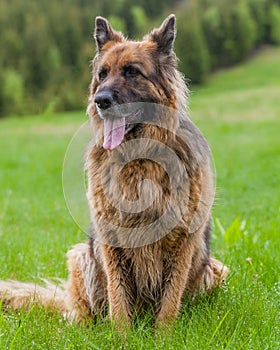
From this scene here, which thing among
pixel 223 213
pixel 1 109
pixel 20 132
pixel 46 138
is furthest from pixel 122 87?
pixel 1 109

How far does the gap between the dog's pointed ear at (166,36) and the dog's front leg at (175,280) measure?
148 centimetres

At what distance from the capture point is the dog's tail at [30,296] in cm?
432

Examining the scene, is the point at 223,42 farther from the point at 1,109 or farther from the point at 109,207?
the point at 109,207

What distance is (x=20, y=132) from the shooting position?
27281mm

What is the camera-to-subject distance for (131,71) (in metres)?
3.99

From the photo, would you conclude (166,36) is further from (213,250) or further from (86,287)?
(213,250)

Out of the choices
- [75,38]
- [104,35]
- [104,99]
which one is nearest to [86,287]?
[104,99]

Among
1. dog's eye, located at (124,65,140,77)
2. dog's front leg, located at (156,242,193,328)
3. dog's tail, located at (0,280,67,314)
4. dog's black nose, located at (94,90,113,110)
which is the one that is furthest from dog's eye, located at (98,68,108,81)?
dog's tail, located at (0,280,67,314)

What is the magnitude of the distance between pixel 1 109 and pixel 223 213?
4088 centimetres

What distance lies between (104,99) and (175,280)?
1.44 metres

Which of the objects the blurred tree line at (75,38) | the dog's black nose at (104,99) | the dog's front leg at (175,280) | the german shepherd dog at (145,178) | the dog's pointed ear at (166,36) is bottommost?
the blurred tree line at (75,38)

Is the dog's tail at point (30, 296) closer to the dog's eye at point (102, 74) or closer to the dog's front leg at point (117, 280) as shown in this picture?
the dog's front leg at point (117, 280)

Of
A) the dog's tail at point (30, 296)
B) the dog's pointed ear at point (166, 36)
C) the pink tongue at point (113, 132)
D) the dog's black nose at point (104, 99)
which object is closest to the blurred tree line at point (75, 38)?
the dog's tail at point (30, 296)

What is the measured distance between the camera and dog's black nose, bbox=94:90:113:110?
3775mm
